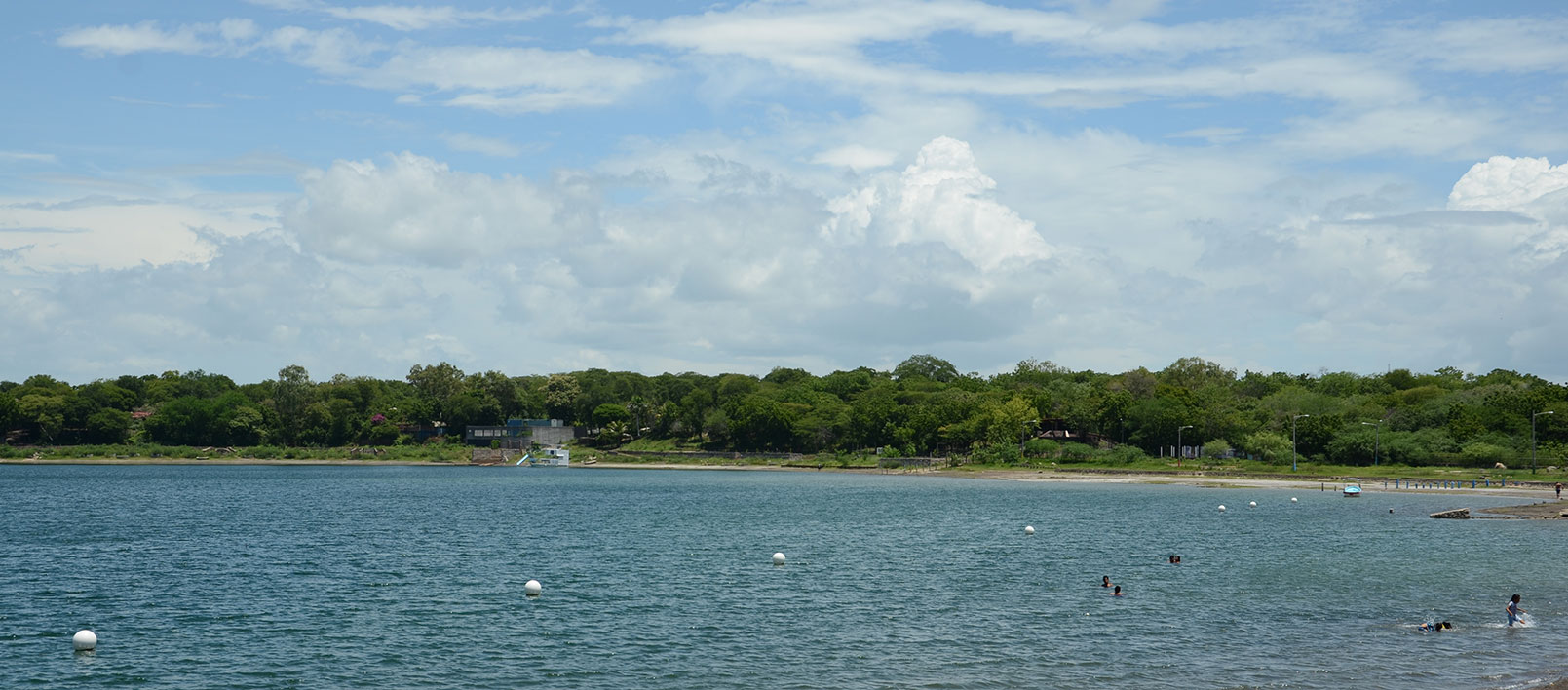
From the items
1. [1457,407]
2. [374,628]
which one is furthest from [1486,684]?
[1457,407]

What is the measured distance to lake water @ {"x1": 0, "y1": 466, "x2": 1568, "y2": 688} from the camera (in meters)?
33.2

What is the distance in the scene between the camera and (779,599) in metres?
45.9

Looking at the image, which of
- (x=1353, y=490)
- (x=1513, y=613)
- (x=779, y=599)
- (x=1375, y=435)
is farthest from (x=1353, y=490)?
(x=779, y=599)

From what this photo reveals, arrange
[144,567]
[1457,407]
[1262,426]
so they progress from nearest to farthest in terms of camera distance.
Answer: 1. [144,567]
2. [1457,407]
3. [1262,426]

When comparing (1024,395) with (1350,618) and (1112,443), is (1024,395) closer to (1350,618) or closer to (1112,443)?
(1112,443)

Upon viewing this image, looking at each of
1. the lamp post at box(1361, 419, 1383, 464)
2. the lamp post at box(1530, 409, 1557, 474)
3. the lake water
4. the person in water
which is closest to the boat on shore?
the lake water

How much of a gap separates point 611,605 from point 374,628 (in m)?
8.68

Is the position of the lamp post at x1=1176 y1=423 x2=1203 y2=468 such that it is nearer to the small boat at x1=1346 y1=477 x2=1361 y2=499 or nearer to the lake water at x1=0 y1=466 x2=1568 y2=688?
the small boat at x1=1346 y1=477 x2=1361 y2=499

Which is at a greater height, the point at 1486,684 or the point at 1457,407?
the point at 1457,407

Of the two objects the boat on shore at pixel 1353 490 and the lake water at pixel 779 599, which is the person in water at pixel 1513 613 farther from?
the boat on shore at pixel 1353 490

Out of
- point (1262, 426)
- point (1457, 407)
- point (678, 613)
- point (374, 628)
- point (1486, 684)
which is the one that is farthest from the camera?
point (1262, 426)

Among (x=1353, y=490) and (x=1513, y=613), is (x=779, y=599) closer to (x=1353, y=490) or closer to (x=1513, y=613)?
(x=1513, y=613)

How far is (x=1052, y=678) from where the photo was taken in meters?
32.2

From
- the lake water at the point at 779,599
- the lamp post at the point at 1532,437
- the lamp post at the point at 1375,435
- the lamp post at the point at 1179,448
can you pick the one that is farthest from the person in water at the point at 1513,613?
the lamp post at the point at 1179,448
